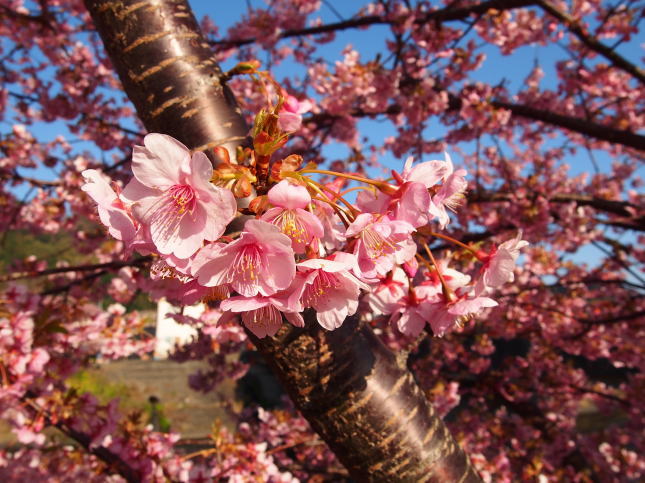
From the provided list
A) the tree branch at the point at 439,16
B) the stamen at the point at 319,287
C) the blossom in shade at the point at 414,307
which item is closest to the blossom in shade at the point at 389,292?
the blossom in shade at the point at 414,307

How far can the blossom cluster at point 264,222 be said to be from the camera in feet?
2.34

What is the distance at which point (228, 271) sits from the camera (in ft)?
2.46

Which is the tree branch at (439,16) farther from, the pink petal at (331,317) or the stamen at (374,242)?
the pink petal at (331,317)

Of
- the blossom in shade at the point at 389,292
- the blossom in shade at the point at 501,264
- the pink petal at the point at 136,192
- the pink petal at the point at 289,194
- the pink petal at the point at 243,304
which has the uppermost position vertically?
the pink petal at the point at 136,192

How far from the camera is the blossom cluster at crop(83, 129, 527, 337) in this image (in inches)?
28.0

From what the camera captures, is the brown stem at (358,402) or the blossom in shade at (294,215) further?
the brown stem at (358,402)

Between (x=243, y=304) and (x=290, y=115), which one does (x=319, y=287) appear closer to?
(x=243, y=304)

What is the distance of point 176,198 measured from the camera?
748 mm

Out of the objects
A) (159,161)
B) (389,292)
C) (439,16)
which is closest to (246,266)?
(159,161)

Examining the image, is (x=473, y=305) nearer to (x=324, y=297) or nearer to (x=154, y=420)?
(x=324, y=297)

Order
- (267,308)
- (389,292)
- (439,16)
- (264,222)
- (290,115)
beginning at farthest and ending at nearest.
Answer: (439,16)
(389,292)
(290,115)
(267,308)
(264,222)

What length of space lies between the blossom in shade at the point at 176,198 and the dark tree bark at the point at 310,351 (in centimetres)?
37

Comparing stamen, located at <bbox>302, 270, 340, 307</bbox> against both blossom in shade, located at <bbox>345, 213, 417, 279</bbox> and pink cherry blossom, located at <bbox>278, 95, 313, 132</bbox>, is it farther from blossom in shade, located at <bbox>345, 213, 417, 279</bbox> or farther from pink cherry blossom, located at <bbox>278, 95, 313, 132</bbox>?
pink cherry blossom, located at <bbox>278, 95, 313, 132</bbox>

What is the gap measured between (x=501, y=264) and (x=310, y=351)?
53 cm
